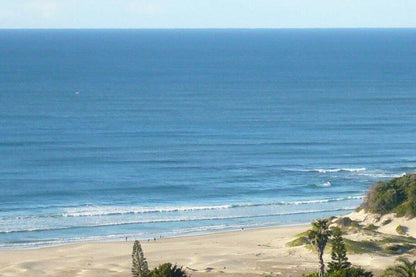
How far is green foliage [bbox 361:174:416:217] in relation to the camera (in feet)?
190

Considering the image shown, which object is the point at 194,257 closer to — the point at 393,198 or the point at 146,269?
the point at 146,269

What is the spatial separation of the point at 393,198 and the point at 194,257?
39.4ft

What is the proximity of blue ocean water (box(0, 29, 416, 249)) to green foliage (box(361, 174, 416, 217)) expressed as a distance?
555cm

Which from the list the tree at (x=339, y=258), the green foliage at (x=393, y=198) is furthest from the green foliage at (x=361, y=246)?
the tree at (x=339, y=258)

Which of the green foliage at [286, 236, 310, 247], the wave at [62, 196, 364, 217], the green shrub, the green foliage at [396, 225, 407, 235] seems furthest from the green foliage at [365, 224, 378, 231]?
the wave at [62, 196, 364, 217]

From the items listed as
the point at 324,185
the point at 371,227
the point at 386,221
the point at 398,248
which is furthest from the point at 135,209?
the point at 398,248

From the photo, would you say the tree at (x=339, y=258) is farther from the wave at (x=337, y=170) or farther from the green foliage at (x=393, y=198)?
the wave at (x=337, y=170)

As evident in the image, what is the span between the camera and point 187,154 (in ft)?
269

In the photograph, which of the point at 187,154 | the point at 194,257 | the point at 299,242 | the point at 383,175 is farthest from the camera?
the point at 187,154

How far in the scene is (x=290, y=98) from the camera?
408 feet

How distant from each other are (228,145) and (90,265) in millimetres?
36571

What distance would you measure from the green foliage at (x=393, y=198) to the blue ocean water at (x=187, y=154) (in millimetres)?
5547

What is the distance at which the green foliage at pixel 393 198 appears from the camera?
57.8 metres

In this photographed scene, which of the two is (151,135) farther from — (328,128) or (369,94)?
(369,94)
